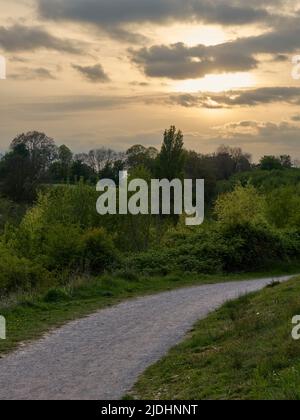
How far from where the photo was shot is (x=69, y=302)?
20.1 metres

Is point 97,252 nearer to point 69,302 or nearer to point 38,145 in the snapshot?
point 69,302

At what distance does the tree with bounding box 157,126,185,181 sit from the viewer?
58250mm

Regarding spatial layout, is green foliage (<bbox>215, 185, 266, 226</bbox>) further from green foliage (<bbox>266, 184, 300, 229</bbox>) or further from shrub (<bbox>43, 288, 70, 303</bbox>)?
shrub (<bbox>43, 288, 70, 303</bbox>)

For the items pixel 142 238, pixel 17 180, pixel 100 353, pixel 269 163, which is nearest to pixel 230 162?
pixel 269 163

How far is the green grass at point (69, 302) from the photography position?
15.6 metres

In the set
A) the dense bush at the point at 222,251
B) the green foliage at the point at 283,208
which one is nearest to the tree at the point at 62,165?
the green foliage at the point at 283,208

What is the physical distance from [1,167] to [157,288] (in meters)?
69.2

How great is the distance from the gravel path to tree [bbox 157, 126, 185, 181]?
38317mm

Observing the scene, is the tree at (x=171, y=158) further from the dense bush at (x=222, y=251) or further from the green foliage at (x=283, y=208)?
the dense bush at (x=222, y=251)

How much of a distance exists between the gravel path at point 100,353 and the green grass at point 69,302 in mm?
575

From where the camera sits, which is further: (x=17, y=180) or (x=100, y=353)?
(x=17, y=180)

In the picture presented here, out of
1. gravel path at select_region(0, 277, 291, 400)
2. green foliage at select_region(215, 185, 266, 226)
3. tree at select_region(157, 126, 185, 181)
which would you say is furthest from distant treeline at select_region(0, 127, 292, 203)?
gravel path at select_region(0, 277, 291, 400)

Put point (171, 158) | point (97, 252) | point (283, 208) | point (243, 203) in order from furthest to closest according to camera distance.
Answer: point (171, 158) → point (283, 208) → point (243, 203) → point (97, 252)

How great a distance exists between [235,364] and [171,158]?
1930 inches
